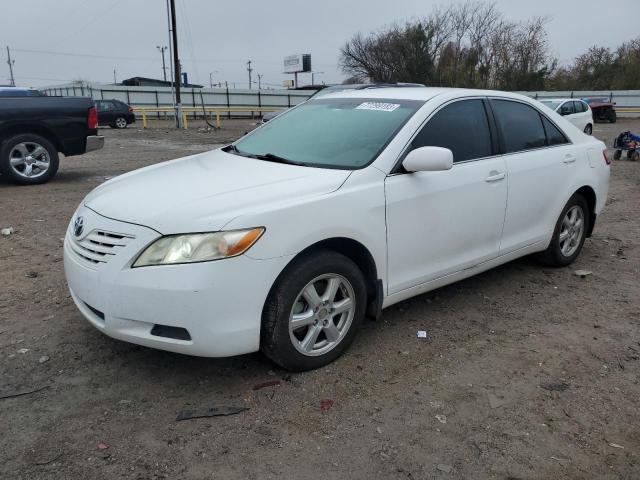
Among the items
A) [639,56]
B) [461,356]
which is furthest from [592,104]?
[461,356]

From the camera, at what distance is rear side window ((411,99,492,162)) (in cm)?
372

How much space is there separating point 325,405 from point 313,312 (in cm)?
51

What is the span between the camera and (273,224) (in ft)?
9.25

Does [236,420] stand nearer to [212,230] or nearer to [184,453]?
[184,453]

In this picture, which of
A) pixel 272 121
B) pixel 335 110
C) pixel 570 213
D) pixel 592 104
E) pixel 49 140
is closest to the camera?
pixel 335 110

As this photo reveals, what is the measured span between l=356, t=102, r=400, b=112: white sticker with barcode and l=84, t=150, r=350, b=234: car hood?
0.82 metres

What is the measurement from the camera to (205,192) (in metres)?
3.02

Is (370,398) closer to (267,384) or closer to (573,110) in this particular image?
(267,384)

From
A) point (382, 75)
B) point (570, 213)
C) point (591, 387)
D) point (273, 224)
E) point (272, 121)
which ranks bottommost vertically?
point (591, 387)

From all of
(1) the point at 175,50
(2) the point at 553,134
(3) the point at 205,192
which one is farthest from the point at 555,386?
(1) the point at 175,50

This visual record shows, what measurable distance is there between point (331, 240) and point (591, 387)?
169cm

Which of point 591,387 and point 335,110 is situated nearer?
point 591,387

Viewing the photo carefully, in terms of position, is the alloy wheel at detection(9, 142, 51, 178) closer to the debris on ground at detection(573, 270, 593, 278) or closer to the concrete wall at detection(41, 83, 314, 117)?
the debris on ground at detection(573, 270, 593, 278)

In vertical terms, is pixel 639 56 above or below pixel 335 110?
above
